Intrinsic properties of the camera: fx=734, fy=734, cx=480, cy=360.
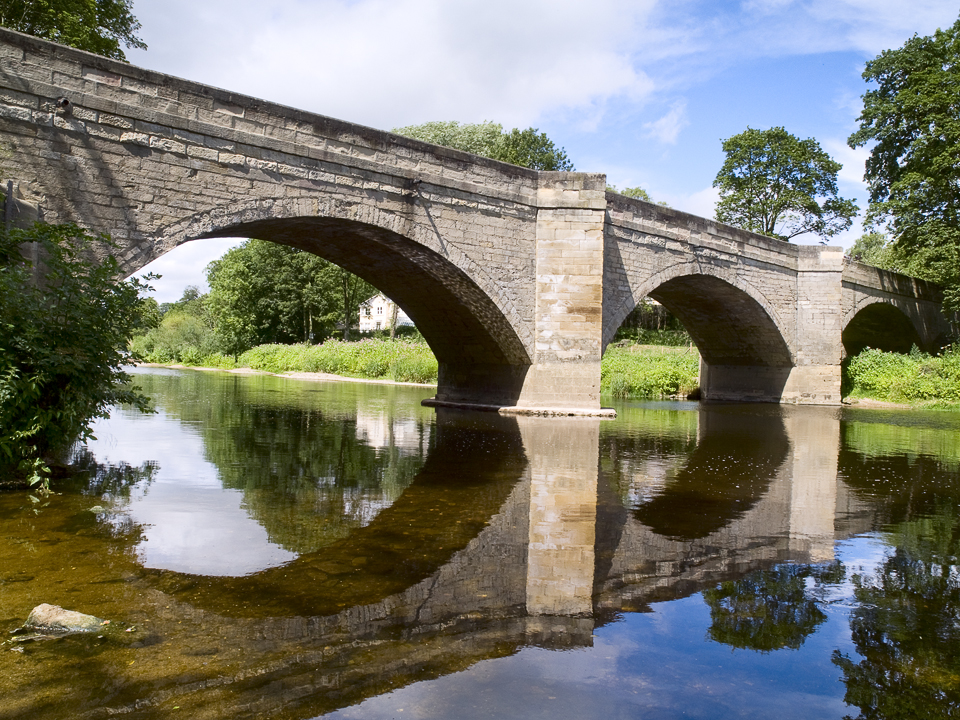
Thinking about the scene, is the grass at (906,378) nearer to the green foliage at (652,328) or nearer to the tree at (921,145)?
the tree at (921,145)

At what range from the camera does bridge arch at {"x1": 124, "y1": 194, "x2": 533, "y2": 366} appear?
33.7 ft

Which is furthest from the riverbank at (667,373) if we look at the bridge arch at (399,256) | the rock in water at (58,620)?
the rock in water at (58,620)

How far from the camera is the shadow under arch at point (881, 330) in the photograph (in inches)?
1096

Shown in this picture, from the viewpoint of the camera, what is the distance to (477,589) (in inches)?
149

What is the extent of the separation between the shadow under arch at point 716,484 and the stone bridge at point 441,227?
361 centimetres

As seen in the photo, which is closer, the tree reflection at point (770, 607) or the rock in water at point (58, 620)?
the rock in water at point (58, 620)

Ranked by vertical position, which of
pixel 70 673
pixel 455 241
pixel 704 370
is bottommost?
pixel 70 673

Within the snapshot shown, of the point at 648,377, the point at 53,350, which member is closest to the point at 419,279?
the point at 53,350

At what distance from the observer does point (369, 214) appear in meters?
11.7

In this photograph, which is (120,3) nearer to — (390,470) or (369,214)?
(369,214)

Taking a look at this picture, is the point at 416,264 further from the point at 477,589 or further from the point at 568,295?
the point at 477,589

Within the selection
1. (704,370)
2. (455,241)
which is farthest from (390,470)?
(704,370)

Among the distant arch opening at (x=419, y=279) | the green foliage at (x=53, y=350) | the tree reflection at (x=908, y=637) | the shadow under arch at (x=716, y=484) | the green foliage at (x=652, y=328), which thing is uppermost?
the green foliage at (x=652, y=328)

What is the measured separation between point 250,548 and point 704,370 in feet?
73.6
